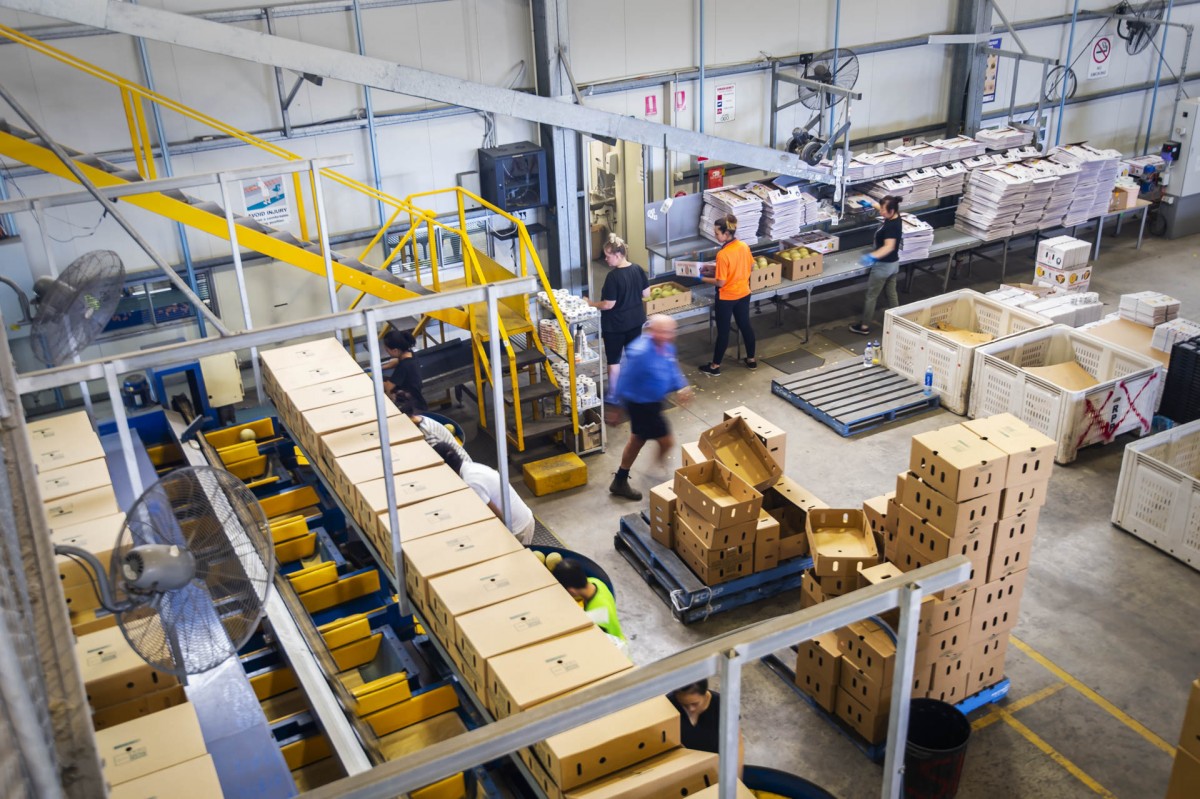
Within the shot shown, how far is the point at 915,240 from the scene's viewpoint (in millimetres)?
12945

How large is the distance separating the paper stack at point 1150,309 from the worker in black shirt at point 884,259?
8.42 ft

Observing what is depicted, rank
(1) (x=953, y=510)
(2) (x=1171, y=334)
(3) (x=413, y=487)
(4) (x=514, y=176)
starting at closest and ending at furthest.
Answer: (1) (x=953, y=510) → (3) (x=413, y=487) → (2) (x=1171, y=334) → (4) (x=514, y=176)

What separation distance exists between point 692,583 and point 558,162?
5.72 metres

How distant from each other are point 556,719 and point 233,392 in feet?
23.4

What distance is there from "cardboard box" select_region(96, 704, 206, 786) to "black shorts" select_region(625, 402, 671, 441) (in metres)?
4.87

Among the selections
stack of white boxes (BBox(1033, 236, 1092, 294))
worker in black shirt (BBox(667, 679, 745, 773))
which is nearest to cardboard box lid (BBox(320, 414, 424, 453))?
worker in black shirt (BBox(667, 679, 745, 773))

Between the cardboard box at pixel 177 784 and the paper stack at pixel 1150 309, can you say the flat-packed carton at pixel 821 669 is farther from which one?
the paper stack at pixel 1150 309

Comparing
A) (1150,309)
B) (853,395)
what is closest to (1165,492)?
(1150,309)

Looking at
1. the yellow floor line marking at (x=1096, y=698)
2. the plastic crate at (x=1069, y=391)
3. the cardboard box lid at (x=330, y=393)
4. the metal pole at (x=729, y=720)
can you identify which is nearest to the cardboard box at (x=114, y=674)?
the cardboard box lid at (x=330, y=393)

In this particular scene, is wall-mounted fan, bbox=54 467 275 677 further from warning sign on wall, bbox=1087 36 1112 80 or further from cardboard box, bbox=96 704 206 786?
warning sign on wall, bbox=1087 36 1112 80

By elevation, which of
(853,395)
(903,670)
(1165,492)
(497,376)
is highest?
(497,376)

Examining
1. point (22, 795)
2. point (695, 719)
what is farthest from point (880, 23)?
point (22, 795)

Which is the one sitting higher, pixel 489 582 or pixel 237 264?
pixel 237 264

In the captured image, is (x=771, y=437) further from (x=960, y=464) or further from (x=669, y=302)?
(x=669, y=302)
